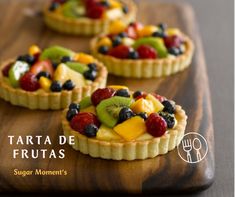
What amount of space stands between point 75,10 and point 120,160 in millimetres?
1993

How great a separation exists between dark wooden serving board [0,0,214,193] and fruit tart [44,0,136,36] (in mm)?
88

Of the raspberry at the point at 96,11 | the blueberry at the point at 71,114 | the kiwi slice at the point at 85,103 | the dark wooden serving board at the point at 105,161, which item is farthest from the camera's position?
the raspberry at the point at 96,11

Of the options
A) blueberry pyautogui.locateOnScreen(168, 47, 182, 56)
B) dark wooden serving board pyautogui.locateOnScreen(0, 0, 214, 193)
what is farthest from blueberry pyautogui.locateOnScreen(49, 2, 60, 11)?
blueberry pyautogui.locateOnScreen(168, 47, 182, 56)

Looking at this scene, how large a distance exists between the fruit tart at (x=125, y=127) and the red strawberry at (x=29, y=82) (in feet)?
1.48

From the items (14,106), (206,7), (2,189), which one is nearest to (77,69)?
(14,106)

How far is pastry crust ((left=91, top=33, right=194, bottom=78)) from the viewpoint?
479cm

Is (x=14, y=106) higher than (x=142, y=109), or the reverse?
(x=142, y=109)

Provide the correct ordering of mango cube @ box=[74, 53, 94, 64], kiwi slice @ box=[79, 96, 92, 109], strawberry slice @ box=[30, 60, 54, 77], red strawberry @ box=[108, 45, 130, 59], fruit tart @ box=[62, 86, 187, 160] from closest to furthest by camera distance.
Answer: fruit tart @ box=[62, 86, 187, 160]
kiwi slice @ box=[79, 96, 92, 109]
strawberry slice @ box=[30, 60, 54, 77]
mango cube @ box=[74, 53, 94, 64]
red strawberry @ box=[108, 45, 130, 59]

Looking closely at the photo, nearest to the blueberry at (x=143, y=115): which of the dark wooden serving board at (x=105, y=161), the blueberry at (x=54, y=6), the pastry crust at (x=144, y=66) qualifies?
the dark wooden serving board at (x=105, y=161)

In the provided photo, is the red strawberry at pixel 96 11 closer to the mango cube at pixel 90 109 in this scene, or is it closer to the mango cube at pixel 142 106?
the mango cube at pixel 90 109

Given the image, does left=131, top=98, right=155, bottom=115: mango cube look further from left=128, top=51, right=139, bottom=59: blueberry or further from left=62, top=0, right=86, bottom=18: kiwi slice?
left=62, top=0, right=86, bottom=18: kiwi slice

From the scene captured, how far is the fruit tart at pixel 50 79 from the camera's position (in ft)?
14.4

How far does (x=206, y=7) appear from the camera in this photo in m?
6.41

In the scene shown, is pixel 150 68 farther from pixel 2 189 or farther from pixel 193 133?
pixel 2 189
